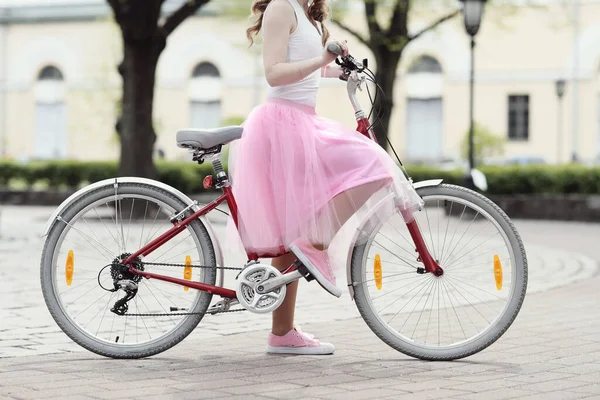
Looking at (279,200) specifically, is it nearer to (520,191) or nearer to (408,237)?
(408,237)

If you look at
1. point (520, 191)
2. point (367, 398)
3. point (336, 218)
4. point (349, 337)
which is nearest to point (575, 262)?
point (349, 337)

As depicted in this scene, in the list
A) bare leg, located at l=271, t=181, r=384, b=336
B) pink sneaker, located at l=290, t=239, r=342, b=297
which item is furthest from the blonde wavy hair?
pink sneaker, located at l=290, t=239, r=342, b=297

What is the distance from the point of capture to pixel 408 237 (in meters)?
5.04

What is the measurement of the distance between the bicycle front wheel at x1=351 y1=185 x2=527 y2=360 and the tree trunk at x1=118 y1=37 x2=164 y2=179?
12.0 meters

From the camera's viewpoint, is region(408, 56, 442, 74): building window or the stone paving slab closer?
the stone paving slab

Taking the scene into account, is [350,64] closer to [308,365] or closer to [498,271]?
[498,271]

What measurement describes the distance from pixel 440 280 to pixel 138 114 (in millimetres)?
12397

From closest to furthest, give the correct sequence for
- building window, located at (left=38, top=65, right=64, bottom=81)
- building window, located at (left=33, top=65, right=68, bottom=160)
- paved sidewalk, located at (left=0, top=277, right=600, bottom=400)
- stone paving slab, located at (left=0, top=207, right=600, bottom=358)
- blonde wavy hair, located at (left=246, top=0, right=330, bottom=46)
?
1. paved sidewalk, located at (left=0, top=277, right=600, bottom=400)
2. blonde wavy hair, located at (left=246, top=0, right=330, bottom=46)
3. stone paving slab, located at (left=0, top=207, right=600, bottom=358)
4. building window, located at (left=33, top=65, right=68, bottom=160)
5. building window, located at (left=38, top=65, right=64, bottom=81)

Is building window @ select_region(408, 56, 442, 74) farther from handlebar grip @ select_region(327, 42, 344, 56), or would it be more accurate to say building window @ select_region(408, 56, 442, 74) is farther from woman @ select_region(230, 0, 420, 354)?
handlebar grip @ select_region(327, 42, 344, 56)

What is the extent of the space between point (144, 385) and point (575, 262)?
288 inches

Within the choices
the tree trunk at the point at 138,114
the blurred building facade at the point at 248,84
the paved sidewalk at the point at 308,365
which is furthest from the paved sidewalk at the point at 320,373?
the blurred building facade at the point at 248,84

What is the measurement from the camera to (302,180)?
4.96 m

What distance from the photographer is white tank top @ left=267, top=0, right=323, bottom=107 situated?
16.6ft

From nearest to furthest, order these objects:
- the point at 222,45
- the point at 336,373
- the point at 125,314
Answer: the point at 336,373
the point at 125,314
the point at 222,45
